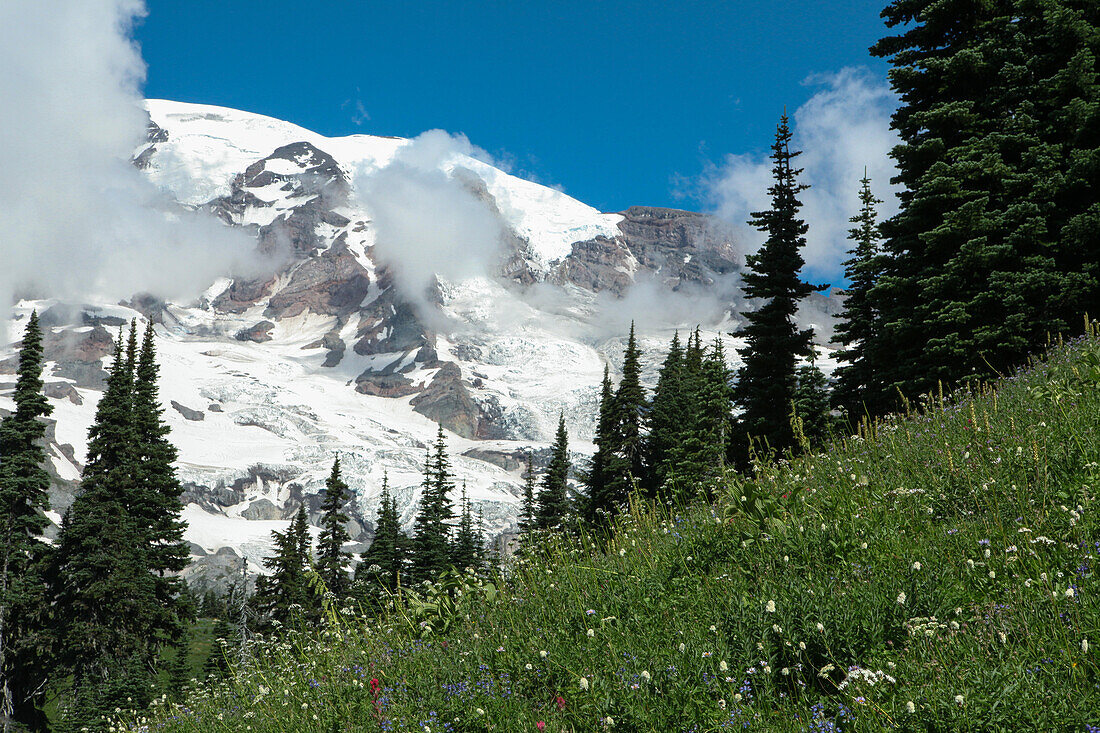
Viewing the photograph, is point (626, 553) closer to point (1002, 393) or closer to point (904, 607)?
point (904, 607)

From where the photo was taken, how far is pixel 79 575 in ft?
101

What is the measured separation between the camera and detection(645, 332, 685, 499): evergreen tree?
4612cm

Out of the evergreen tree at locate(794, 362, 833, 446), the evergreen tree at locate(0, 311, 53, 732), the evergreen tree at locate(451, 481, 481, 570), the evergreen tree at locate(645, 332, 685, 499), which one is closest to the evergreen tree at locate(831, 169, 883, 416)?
the evergreen tree at locate(794, 362, 833, 446)

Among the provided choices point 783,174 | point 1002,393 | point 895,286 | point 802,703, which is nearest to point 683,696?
point 802,703

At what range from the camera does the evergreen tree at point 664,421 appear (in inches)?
1816

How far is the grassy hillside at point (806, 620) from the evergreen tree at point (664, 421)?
36906 mm

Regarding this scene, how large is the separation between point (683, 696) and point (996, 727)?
153 cm

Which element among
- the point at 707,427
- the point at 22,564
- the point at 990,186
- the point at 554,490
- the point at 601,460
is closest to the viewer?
the point at 990,186

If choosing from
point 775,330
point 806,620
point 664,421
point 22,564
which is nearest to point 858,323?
point 775,330

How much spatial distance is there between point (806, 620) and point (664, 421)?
4531 centimetres

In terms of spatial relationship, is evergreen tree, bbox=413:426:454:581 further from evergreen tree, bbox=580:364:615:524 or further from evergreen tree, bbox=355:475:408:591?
evergreen tree, bbox=580:364:615:524

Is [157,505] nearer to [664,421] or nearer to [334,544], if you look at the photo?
[334,544]

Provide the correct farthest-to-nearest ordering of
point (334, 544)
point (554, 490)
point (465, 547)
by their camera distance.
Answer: point (554, 490) < point (465, 547) < point (334, 544)

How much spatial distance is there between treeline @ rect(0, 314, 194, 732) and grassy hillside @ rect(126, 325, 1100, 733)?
29.9 meters
